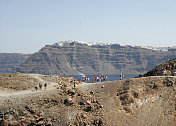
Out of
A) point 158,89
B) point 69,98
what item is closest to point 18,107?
point 69,98

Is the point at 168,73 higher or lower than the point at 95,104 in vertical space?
higher

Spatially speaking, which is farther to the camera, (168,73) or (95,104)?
(168,73)

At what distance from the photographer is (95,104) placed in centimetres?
4916

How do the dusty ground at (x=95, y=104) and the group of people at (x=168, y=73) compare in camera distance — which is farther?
the group of people at (x=168, y=73)

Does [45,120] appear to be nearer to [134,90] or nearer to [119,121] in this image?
[119,121]

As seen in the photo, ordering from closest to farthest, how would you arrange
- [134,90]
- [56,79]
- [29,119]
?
[29,119]
[134,90]
[56,79]

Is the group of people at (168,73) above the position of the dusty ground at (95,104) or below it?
above

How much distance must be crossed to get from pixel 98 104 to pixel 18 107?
43.2 ft

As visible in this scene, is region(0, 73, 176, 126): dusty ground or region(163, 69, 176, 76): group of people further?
region(163, 69, 176, 76): group of people

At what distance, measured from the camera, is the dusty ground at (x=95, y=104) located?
44.6 meters

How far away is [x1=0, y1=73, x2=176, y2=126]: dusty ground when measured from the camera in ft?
146

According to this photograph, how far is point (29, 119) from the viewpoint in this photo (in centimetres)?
4344

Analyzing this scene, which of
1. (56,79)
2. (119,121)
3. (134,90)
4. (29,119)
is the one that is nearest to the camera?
(29,119)

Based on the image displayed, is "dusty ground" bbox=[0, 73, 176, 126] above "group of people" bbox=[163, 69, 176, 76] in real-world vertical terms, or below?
below
